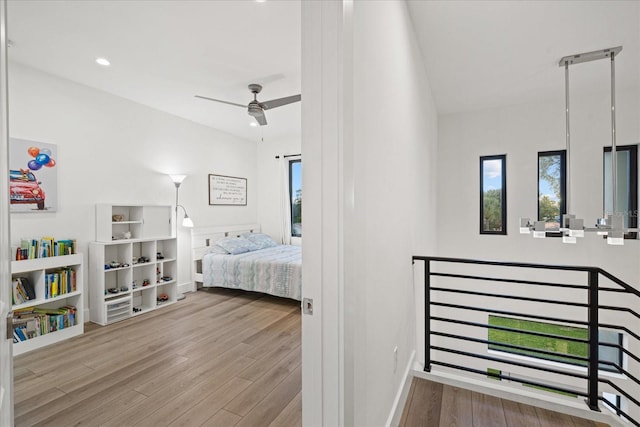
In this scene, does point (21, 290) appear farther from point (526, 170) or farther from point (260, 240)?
point (526, 170)

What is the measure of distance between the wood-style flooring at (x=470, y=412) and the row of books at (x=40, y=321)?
10.4ft

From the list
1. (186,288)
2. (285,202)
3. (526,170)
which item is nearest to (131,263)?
(186,288)

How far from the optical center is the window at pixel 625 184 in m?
3.67

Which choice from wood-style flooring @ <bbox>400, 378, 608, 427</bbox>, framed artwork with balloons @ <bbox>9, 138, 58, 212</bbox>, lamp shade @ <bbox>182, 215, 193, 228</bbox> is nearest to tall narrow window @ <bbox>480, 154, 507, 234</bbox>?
wood-style flooring @ <bbox>400, 378, 608, 427</bbox>

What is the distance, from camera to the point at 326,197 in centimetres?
106

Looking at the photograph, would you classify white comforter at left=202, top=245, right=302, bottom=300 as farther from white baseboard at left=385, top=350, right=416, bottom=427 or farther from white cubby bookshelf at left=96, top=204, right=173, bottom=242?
white baseboard at left=385, top=350, right=416, bottom=427

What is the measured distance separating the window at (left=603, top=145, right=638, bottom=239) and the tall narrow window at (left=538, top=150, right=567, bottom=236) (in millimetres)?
406

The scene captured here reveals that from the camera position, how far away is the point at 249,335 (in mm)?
3061

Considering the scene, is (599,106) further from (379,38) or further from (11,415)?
(11,415)

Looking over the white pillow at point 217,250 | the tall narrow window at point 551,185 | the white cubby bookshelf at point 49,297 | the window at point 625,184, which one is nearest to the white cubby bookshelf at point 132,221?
the white cubby bookshelf at point 49,297

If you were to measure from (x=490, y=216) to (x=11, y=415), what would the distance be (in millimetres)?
4857

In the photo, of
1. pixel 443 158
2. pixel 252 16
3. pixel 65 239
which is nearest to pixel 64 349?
pixel 65 239

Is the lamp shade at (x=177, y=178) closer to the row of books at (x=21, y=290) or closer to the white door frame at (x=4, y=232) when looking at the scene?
the row of books at (x=21, y=290)

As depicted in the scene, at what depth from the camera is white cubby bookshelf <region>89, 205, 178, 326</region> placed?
11.1ft
